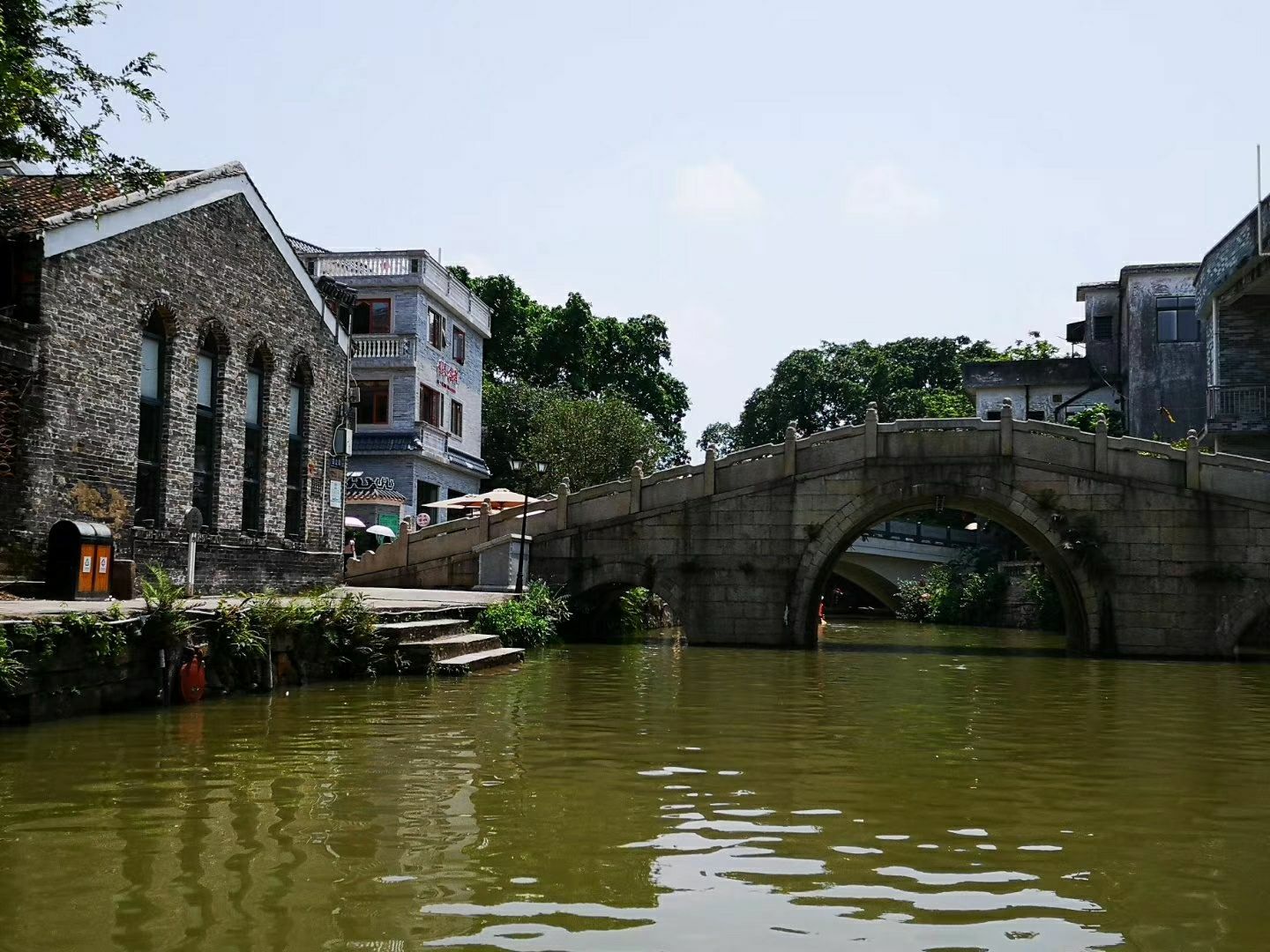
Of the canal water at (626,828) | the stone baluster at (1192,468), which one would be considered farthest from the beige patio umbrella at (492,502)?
the canal water at (626,828)

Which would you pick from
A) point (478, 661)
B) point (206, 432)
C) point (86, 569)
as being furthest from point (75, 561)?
point (206, 432)

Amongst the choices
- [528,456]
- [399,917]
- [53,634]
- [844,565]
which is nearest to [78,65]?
[53,634]

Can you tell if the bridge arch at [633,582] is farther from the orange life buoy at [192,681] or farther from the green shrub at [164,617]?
the green shrub at [164,617]

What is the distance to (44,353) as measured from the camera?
50.8 ft

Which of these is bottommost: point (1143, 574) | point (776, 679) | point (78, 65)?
point (776, 679)

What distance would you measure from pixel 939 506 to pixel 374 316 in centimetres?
1694

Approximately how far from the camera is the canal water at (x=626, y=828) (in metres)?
5.02

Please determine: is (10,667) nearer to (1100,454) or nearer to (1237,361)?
(1100,454)

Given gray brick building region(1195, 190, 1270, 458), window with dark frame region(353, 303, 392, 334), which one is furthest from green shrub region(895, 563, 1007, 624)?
window with dark frame region(353, 303, 392, 334)

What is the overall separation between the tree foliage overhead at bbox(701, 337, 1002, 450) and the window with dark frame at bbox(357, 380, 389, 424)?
26.4 m

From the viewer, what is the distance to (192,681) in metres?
11.9

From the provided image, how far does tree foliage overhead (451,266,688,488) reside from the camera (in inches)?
1795

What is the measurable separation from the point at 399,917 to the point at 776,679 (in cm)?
1224

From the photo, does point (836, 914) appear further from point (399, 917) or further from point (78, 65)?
point (78, 65)
